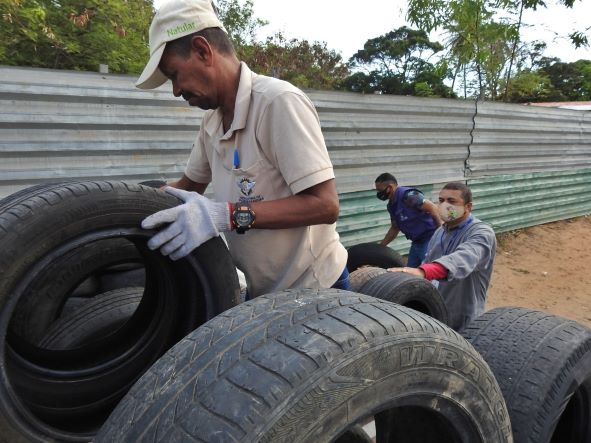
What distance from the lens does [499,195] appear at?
8.32 metres

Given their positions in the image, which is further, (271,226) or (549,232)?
(549,232)

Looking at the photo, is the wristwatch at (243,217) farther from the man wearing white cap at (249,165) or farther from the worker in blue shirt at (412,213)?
the worker in blue shirt at (412,213)

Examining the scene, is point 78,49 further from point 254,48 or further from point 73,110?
point 254,48

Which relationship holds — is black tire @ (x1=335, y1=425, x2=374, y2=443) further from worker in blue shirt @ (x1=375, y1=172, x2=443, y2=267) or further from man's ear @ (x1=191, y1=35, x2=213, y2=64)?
worker in blue shirt @ (x1=375, y1=172, x2=443, y2=267)

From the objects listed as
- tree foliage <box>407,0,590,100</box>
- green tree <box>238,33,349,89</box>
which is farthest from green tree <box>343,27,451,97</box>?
tree foliage <box>407,0,590,100</box>

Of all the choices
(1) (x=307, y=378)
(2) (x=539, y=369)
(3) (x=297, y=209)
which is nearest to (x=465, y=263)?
(2) (x=539, y=369)

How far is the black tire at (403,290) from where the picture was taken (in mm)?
3086

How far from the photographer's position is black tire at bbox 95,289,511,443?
912 mm

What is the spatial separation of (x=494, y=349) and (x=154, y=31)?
182cm

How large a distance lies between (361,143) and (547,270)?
406 centimetres

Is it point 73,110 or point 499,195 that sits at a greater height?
point 73,110

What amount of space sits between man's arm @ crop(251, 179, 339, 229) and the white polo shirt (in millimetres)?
41

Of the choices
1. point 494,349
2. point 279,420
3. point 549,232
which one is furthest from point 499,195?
point 279,420

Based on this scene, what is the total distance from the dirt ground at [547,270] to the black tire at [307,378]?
5.21m
